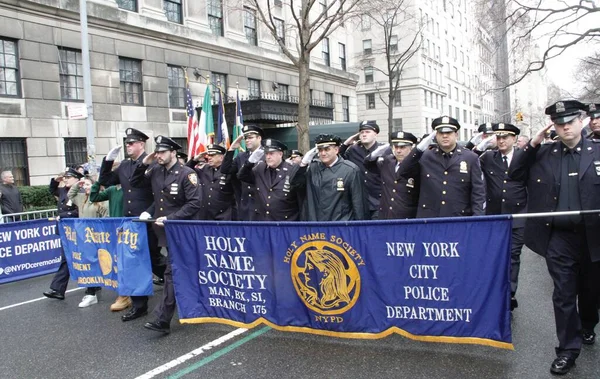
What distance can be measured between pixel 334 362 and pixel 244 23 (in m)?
24.0

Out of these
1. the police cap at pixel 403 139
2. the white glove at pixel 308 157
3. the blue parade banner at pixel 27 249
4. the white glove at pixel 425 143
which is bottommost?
the blue parade banner at pixel 27 249

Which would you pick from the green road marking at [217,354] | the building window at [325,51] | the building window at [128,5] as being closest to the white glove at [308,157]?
the green road marking at [217,354]

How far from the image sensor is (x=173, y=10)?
72.7 ft

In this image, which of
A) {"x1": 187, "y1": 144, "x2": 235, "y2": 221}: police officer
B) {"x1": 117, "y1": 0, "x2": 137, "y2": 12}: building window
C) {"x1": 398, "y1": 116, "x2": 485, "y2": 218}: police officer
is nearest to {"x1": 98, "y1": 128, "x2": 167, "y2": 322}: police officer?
{"x1": 187, "y1": 144, "x2": 235, "y2": 221}: police officer

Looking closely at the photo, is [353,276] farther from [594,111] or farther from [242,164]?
[242,164]

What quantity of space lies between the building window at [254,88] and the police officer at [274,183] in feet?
65.0

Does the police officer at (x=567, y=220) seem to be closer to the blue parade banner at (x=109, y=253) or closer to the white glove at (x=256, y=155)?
the white glove at (x=256, y=155)

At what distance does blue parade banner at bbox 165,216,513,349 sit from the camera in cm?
413

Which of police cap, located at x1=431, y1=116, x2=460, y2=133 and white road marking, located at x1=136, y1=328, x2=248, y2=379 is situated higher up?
police cap, located at x1=431, y1=116, x2=460, y2=133

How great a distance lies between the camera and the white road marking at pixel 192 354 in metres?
4.43

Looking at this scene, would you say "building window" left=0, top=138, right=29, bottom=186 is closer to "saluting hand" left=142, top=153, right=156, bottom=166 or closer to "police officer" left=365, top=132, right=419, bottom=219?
"saluting hand" left=142, top=153, right=156, bottom=166

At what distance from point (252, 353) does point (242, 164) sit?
3192 mm

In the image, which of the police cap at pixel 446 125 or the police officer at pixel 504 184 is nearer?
the police cap at pixel 446 125

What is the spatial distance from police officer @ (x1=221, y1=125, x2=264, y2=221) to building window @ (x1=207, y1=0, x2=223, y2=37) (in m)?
17.9
